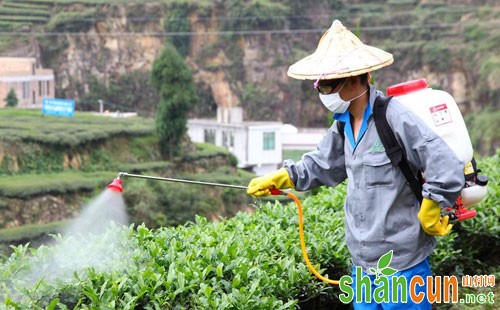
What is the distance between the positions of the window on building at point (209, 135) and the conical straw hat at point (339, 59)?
28.7 meters

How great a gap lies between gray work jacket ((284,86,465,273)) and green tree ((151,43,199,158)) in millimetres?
21932

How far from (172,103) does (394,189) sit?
22304mm

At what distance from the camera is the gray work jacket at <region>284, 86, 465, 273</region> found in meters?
1.84

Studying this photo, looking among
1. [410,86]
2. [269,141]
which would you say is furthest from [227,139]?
[410,86]

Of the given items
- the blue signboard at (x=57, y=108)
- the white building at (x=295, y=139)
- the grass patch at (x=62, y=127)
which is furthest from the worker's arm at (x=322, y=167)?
the blue signboard at (x=57, y=108)

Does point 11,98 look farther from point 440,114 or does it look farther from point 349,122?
point 440,114

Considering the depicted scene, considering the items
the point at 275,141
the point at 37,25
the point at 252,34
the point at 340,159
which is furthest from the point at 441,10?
the point at 340,159

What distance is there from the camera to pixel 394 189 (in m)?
1.96

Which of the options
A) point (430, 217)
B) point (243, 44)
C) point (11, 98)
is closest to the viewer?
point (430, 217)

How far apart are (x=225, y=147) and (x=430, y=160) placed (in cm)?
2715

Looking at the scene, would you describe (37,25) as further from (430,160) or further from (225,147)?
(430,160)

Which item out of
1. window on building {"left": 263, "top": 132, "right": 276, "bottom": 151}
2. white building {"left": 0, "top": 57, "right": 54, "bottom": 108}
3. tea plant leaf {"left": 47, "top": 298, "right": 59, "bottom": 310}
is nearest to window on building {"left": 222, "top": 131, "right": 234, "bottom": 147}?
window on building {"left": 263, "top": 132, "right": 276, "bottom": 151}

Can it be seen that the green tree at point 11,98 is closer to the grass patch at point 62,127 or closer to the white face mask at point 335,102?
the grass patch at point 62,127

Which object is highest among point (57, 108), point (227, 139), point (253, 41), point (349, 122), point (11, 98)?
point (253, 41)
